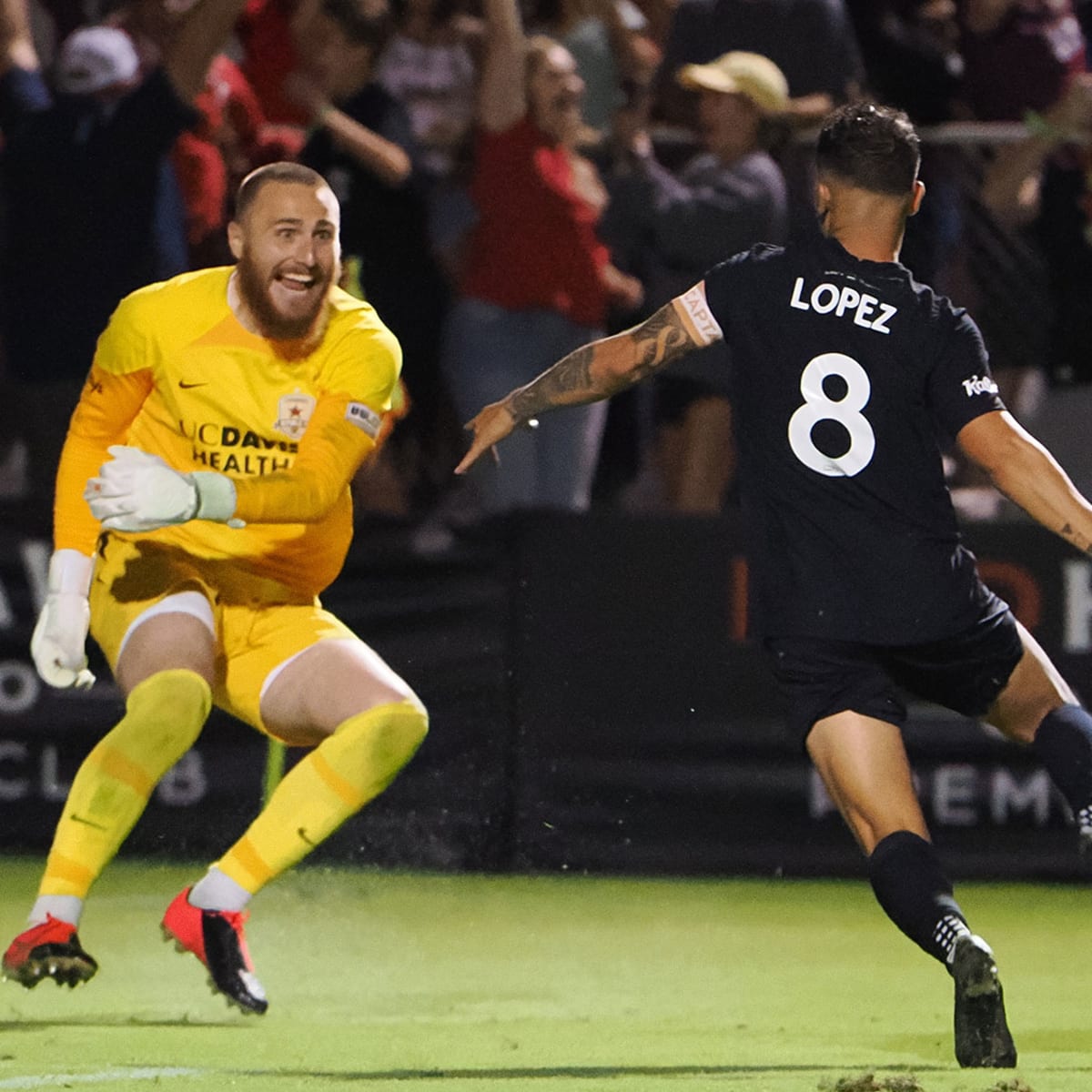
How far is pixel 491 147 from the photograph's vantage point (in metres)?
9.48

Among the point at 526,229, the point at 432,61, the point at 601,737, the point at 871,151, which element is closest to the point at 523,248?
the point at 526,229

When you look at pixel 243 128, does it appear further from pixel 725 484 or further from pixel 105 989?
pixel 105 989

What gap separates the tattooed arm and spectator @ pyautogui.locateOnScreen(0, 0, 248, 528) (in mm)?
3640

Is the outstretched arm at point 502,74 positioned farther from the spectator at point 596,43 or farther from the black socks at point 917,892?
the black socks at point 917,892

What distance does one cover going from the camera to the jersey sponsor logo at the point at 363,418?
245 inches

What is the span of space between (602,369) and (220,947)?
5.61ft

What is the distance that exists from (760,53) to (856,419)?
16.1 feet

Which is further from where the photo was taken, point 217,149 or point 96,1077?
point 217,149

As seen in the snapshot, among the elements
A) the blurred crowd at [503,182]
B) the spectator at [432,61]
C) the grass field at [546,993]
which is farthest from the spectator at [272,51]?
the grass field at [546,993]

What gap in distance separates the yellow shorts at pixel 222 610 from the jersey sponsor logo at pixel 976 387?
190 centimetres

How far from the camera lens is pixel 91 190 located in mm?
9125

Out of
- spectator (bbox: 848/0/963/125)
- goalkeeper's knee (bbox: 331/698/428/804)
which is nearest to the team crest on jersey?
goalkeeper's knee (bbox: 331/698/428/804)

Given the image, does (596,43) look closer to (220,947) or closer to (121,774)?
(121,774)

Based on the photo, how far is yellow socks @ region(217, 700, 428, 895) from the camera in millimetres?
6066
